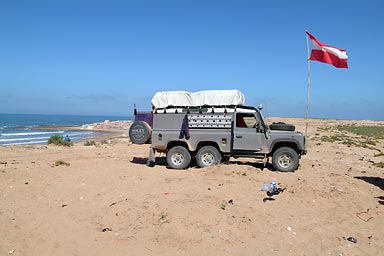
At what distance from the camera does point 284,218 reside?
22.5 ft

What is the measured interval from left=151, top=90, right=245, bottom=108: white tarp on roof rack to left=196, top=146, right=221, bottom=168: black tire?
5.21ft

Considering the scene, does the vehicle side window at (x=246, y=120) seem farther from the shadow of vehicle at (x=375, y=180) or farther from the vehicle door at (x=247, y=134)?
the shadow of vehicle at (x=375, y=180)

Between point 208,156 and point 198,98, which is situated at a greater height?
point 198,98

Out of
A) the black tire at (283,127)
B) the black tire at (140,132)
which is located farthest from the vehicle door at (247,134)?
the black tire at (140,132)

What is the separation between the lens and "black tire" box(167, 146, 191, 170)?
1124 centimetres

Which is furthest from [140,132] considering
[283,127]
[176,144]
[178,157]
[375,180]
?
[375,180]

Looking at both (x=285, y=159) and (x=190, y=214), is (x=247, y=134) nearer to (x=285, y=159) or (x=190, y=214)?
(x=285, y=159)

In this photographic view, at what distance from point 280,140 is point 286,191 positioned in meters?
2.71

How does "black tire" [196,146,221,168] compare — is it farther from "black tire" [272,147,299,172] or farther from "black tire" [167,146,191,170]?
"black tire" [272,147,299,172]

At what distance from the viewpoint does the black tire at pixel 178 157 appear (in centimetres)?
1124

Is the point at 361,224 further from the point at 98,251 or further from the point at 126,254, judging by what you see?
the point at 98,251

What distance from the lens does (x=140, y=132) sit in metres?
11.7

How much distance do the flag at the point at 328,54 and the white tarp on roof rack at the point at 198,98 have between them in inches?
134

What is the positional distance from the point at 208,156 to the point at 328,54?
582cm
